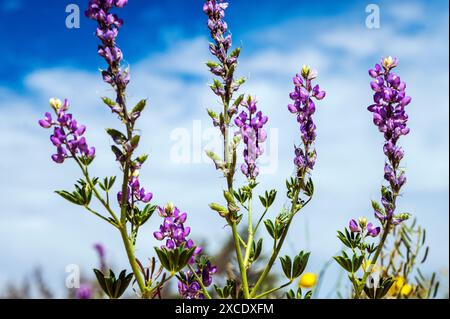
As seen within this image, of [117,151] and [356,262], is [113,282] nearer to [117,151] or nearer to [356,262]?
[117,151]

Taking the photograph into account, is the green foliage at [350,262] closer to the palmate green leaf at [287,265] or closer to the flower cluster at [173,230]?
the palmate green leaf at [287,265]

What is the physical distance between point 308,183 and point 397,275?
1747mm

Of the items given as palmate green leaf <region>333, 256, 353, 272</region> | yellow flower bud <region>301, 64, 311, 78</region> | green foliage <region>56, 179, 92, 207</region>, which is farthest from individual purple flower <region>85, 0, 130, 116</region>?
palmate green leaf <region>333, 256, 353, 272</region>

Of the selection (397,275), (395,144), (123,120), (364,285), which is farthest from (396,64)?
(397,275)

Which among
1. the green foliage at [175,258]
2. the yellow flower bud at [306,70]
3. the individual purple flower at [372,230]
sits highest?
the yellow flower bud at [306,70]

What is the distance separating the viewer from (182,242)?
2.63 metres

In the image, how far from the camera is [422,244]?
4141mm

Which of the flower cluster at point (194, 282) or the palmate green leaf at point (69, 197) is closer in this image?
the palmate green leaf at point (69, 197)

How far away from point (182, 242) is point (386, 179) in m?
0.82

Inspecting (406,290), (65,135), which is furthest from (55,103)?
(406,290)

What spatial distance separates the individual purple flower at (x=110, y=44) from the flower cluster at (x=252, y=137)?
58 cm

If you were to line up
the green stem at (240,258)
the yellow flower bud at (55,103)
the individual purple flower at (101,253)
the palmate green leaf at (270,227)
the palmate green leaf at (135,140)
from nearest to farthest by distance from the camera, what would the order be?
the palmate green leaf at (135,140), the yellow flower bud at (55,103), the green stem at (240,258), the palmate green leaf at (270,227), the individual purple flower at (101,253)

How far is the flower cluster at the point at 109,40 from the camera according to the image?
237 cm

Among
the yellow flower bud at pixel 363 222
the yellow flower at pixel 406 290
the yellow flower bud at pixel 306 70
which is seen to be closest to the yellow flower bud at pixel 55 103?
the yellow flower bud at pixel 306 70
